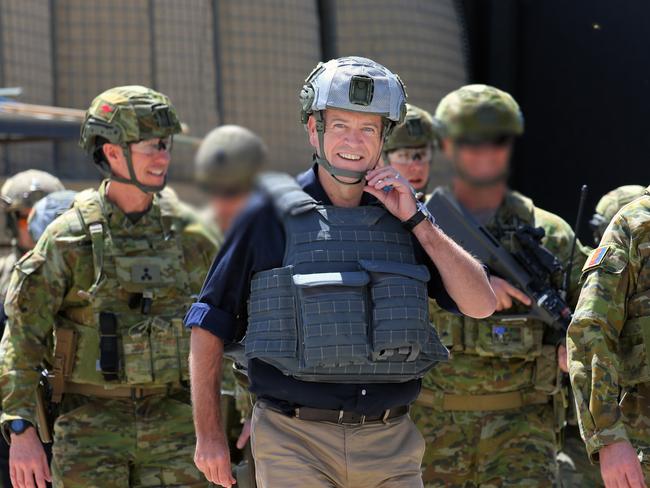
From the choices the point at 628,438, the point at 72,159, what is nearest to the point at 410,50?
the point at 72,159

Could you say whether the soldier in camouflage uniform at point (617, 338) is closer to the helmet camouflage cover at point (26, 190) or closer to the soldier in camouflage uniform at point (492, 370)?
the soldier in camouflage uniform at point (492, 370)

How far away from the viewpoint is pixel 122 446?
5.71 m

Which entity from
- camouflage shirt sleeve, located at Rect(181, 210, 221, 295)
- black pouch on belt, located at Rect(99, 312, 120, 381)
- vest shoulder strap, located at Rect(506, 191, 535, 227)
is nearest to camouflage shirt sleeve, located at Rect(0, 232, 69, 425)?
black pouch on belt, located at Rect(99, 312, 120, 381)

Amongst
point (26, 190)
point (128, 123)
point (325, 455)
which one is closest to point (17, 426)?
point (128, 123)

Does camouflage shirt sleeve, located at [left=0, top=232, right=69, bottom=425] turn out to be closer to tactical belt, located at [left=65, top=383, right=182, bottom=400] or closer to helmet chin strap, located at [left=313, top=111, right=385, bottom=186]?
tactical belt, located at [left=65, top=383, right=182, bottom=400]

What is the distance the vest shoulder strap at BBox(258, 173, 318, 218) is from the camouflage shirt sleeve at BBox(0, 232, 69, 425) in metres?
1.86

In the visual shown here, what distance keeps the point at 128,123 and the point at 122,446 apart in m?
1.47

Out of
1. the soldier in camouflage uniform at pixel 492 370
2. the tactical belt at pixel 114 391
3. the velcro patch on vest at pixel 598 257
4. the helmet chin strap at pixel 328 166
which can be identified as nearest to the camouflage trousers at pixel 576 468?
the soldier in camouflage uniform at pixel 492 370

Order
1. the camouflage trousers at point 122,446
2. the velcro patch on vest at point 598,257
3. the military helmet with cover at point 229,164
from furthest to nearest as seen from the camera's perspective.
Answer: the camouflage trousers at point 122,446, the velcro patch on vest at point 598,257, the military helmet with cover at point 229,164

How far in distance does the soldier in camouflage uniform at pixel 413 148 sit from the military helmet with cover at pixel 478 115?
0.25m

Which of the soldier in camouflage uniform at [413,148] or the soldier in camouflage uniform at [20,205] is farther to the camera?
the soldier in camouflage uniform at [20,205]

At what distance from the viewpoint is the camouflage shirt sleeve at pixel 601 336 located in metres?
4.33

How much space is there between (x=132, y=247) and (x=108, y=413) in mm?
748

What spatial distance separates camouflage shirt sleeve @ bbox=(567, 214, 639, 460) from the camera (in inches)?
170
